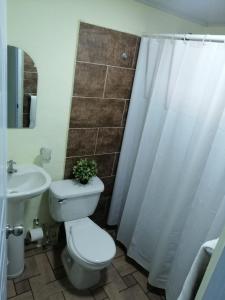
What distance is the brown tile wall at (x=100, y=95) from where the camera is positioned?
1812 mm

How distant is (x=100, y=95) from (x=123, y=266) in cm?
155

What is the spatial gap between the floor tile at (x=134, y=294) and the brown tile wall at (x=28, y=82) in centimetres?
156

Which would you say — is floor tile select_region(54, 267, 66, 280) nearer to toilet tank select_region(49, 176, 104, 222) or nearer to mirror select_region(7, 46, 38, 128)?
toilet tank select_region(49, 176, 104, 222)

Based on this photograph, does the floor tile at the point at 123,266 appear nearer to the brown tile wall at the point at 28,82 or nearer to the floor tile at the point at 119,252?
the floor tile at the point at 119,252

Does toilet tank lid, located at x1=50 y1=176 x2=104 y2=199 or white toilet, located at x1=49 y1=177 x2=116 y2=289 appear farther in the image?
toilet tank lid, located at x1=50 y1=176 x2=104 y2=199

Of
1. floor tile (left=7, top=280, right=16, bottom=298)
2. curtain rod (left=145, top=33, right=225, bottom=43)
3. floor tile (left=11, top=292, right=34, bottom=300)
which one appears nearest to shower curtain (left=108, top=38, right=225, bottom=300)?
curtain rod (left=145, top=33, right=225, bottom=43)

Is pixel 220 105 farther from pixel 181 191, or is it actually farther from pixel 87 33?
pixel 87 33

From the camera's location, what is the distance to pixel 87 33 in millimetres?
1738

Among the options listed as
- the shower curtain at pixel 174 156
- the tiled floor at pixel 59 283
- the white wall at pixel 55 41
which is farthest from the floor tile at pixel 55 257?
the shower curtain at pixel 174 156

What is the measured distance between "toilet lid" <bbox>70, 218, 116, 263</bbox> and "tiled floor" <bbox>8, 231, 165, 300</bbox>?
395 mm

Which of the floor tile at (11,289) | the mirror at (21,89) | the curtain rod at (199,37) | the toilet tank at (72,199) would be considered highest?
the curtain rod at (199,37)

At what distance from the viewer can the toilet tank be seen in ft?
6.27

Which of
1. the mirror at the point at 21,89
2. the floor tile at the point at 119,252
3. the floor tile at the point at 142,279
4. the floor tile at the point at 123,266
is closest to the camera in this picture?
the mirror at the point at 21,89

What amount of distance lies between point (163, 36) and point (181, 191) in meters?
1.16
